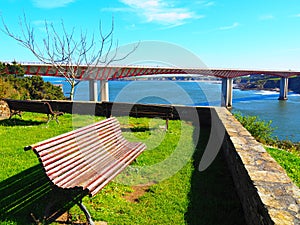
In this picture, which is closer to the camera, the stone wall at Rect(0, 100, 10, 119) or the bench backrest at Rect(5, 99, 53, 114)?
the bench backrest at Rect(5, 99, 53, 114)

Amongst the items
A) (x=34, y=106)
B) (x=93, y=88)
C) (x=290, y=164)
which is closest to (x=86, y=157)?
(x=290, y=164)

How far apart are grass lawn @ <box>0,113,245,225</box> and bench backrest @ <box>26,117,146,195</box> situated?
262mm

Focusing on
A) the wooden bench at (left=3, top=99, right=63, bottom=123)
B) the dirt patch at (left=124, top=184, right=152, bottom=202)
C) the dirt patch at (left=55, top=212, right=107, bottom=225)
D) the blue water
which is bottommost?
the blue water

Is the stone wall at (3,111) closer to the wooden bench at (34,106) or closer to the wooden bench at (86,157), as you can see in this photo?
the wooden bench at (34,106)

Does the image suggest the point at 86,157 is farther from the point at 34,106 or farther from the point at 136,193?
the point at 34,106

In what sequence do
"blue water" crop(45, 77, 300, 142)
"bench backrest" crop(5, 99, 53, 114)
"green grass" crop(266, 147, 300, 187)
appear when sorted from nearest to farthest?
"green grass" crop(266, 147, 300, 187) < "bench backrest" crop(5, 99, 53, 114) < "blue water" crop(45, 77, 300, 142)

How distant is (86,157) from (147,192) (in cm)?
101

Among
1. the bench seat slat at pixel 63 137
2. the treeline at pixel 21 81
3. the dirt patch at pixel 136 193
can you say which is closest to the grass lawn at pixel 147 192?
the dirt patch at pixel 136 193

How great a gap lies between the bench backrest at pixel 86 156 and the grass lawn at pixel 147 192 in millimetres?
262

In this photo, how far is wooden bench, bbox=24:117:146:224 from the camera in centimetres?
270

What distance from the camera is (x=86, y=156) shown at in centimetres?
337

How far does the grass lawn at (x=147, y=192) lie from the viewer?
296cm

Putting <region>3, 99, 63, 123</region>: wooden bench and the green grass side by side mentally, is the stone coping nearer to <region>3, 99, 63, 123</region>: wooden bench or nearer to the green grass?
the green grass

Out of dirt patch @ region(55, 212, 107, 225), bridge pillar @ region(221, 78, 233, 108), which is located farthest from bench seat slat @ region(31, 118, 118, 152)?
bridge pillar @ region(221, 78, 233, 108)
